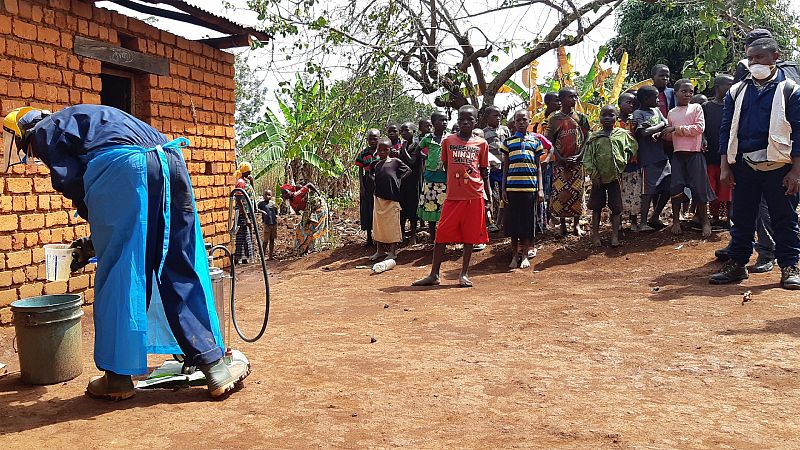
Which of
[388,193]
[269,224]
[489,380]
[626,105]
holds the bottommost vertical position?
[489,380]

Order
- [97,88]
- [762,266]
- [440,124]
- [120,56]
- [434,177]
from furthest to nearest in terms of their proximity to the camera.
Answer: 1. [434,177]
2. [440,124]
3. [120,56]
4. [762,266]
5. [97,88]

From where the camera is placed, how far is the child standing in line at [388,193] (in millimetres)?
8438

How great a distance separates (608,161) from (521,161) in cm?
101

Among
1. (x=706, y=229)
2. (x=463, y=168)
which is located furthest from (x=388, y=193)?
(x=706, y=229)

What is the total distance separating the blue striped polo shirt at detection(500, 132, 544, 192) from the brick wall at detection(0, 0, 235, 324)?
3421mm

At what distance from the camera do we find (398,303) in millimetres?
6102

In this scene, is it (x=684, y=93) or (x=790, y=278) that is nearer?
(x=790, y=278)

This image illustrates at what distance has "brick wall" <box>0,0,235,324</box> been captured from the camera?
5.20 m

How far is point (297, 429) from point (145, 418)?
79 cm

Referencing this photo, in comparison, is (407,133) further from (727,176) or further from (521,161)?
(727,176)

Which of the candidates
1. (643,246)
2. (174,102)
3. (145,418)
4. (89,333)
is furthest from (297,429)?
(643,246)

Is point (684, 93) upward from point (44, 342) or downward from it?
upward

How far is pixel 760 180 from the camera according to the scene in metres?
5.59

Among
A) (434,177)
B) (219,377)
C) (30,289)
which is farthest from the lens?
(434,177)
